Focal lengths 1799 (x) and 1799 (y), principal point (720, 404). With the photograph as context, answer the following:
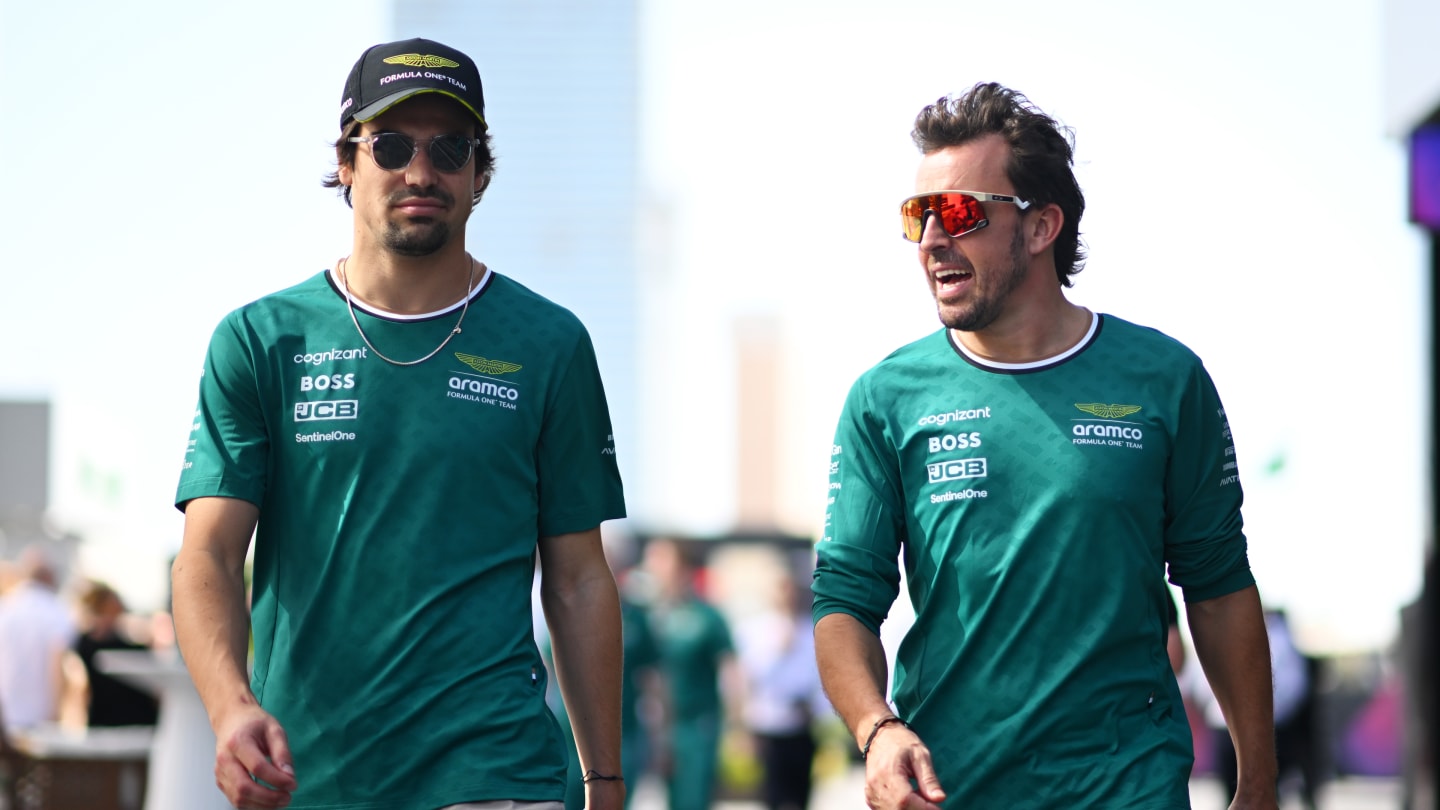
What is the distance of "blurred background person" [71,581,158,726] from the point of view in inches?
Result: 495

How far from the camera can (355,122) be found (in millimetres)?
3904

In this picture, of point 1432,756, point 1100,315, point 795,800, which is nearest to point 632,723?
point 795,800

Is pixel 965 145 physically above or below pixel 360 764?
above

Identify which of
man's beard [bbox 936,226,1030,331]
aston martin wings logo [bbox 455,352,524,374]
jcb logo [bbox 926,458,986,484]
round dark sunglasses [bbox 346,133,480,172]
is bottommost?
jcb logo [bbox 926,458,986,484]

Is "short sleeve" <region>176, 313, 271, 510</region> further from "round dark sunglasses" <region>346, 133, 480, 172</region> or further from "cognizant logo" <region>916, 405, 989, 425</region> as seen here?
"cognizant logo" <region>916, 405, 989, 425</region>

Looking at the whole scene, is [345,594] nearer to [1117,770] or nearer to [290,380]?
[290,380]

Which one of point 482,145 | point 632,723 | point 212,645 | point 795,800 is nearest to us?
point 212,645

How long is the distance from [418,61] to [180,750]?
22.7 feet

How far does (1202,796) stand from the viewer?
19.4 meters

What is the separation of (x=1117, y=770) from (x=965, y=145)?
1.44 meters

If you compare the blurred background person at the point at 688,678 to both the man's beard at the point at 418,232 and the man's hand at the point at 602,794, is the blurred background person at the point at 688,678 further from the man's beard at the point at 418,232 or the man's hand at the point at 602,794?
the man's beard at the point at 418,232

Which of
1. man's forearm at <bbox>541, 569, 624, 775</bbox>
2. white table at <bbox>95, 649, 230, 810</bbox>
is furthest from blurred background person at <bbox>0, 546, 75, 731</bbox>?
man's forearm at <bbox>541, 569, 624, 775</bbox>

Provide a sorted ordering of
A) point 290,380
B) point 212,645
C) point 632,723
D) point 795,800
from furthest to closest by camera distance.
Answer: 1. point 795,800
2. point 632,723
3. point 290,380
4. point 212,645

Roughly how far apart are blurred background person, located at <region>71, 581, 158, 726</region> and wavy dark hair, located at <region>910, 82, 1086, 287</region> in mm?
9982
